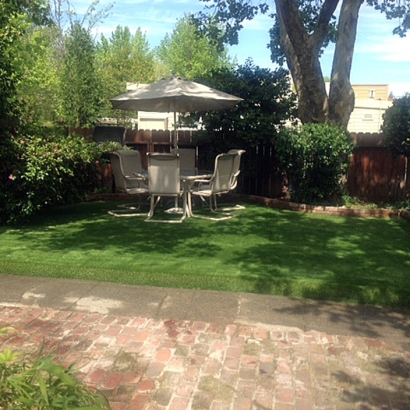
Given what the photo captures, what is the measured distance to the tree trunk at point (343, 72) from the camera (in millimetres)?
9375

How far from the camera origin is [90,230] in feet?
22.0

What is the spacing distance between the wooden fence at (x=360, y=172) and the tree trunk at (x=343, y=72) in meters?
0.86

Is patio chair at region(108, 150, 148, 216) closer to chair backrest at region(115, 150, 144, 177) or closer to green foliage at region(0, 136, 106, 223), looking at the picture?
chair backrest at region(115, 150, 144, 177)

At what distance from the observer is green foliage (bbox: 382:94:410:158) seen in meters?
8.63

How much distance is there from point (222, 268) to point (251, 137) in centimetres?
526

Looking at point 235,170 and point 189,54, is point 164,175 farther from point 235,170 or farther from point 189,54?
point 189,54

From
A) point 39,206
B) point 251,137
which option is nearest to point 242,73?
point 251,137

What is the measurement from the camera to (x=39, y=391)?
1.91m

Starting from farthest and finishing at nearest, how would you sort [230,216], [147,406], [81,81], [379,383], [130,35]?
[130,35] < [81,81] < [230,216] < [379,383] < [147,406]

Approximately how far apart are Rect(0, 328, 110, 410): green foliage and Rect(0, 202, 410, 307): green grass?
2326 millimetres

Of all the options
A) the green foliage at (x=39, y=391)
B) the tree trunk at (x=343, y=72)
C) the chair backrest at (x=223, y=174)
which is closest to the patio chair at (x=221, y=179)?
the chair backrest at (x=223, y=174)

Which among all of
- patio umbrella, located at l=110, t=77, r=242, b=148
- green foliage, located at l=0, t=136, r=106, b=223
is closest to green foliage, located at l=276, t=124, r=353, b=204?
patio umbrella, located at l=110, t=77, r=242, b=148

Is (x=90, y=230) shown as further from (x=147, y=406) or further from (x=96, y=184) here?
(x=147, y=406)

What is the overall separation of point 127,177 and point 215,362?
17.4 ft
